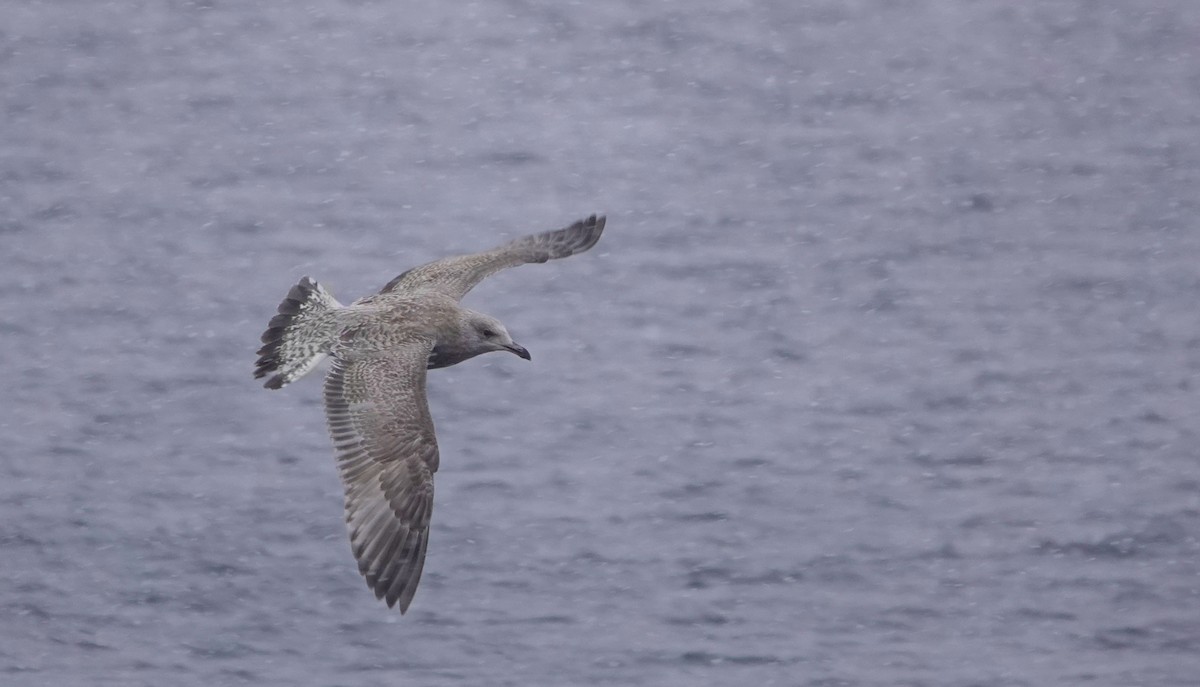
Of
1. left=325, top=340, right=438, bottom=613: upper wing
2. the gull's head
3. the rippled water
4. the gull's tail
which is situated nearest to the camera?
left=325, top=340, right=438, bottom=613: upper wing

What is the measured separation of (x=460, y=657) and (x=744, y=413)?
13.5 ft

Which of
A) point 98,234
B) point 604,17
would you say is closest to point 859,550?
point 98,234

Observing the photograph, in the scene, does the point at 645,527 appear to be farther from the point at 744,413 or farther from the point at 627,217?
the point at 627,217

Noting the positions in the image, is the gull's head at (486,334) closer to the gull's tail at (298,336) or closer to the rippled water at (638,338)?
the gull's tail at (298,336)

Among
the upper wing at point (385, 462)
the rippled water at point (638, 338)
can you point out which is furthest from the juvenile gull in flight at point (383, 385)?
the rippled water at point (638, 338)

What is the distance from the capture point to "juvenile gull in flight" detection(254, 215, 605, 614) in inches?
348

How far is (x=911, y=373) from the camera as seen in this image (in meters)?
16.2

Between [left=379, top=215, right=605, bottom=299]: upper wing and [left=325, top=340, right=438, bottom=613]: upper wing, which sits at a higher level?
[left=379, top=215, right=605, bottom=299]: upper wing

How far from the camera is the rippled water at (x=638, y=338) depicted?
12914 millimetres

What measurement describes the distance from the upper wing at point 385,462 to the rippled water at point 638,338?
Answer: 3526 millimetres

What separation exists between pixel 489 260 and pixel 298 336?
1.62m

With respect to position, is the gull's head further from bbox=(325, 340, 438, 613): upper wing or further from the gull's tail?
the gull's tail

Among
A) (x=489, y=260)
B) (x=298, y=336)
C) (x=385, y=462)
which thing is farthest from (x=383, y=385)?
(x=489, y=260)

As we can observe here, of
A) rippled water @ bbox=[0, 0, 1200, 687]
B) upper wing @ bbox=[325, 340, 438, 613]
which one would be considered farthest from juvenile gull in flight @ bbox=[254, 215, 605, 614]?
rippled water @ bbox=[0, 0, 1200, 687]
